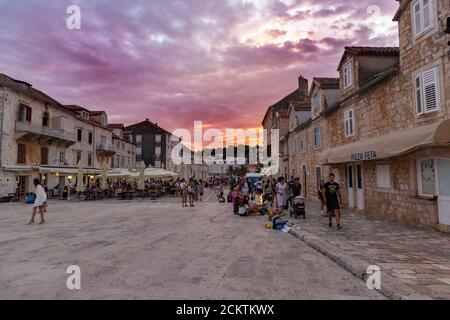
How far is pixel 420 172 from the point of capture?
9.40 metres

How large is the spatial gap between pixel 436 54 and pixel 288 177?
2013cm

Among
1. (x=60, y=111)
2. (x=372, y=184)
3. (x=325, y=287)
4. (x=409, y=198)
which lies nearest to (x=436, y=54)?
(x=409, y=198)

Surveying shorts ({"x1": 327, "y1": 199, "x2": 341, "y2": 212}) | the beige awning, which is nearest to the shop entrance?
the beige awning

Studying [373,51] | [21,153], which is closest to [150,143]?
[21,153]

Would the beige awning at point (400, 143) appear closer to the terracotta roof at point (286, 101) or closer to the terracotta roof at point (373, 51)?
the terracotta roof at point (373, 51)

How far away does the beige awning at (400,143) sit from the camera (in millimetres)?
7113

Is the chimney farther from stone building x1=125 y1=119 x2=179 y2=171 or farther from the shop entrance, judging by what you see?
Answer: the shop entrance

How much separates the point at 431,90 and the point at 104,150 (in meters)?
39.6

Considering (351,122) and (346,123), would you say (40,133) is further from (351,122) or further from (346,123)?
(351,122)

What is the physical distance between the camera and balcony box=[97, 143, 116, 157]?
130 ft

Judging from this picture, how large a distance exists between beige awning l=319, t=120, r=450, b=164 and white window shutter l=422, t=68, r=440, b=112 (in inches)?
32.9

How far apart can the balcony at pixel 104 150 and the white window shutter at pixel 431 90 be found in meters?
38.9

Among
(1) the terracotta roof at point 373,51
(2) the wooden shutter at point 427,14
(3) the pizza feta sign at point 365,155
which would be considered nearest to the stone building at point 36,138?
(3) the pizza feta sign at point 365,155

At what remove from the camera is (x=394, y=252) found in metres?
6.15
